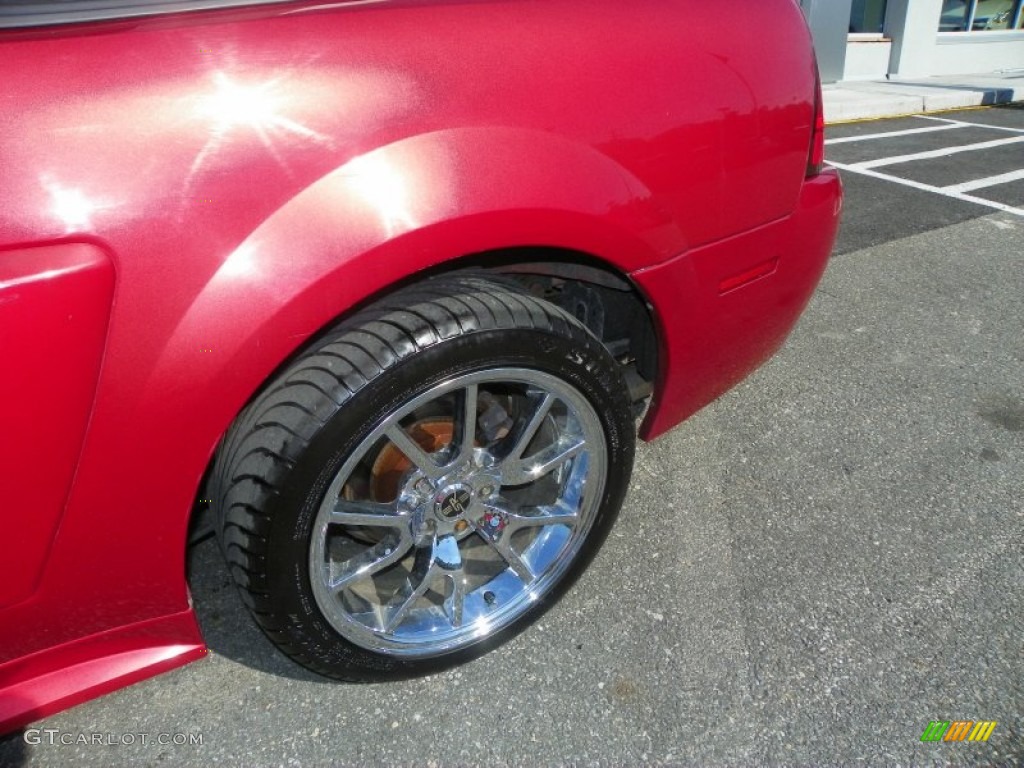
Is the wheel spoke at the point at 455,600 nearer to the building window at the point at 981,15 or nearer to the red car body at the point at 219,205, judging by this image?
the red car body at the point at 219,205

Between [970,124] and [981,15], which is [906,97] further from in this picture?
[981,15]

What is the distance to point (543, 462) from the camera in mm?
1788

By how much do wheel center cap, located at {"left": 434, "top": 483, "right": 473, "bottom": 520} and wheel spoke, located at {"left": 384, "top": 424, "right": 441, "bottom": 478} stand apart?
0.19 feet

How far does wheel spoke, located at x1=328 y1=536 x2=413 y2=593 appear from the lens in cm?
161

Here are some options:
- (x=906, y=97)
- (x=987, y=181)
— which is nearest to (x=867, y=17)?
(x=906, y=97)

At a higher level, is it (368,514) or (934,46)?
(368,514)

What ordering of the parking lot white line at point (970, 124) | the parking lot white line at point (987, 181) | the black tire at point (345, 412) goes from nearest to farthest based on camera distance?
the black tire at point (345, 412), the parking lot white line at point (987, 181), the parking lot white line at point (970, 124)

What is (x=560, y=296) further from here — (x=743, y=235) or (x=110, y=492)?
(x=110, y=492)

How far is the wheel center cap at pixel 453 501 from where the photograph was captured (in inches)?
66.1

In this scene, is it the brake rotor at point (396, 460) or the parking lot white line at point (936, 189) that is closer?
the brake rotor at point (396, 460)

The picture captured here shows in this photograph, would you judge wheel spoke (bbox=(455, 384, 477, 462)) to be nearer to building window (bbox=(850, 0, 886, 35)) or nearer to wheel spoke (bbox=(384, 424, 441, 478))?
wheel spoke (bbox=(384, 424, 441, 478))
